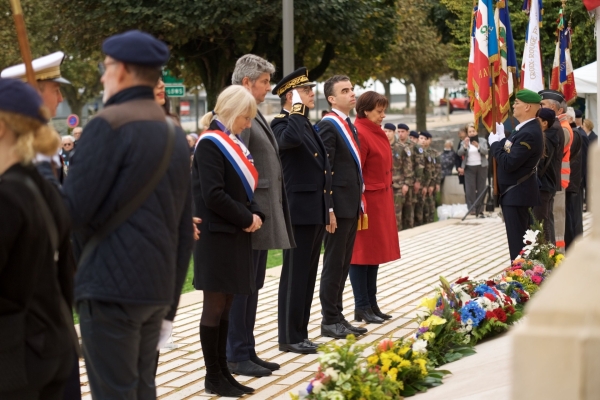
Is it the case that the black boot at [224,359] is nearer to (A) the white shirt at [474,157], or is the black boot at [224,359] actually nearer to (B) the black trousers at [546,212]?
(B) the black trousers at [546,212]

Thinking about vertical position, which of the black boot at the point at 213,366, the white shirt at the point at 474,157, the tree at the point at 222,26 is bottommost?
the black boot at the point at 213,366

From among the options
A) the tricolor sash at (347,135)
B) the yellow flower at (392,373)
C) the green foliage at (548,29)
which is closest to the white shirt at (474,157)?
the green foliage at (548,29)

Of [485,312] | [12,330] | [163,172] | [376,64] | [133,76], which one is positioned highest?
[376,64]

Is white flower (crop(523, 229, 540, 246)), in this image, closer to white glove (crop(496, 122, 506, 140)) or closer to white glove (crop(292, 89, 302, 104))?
white glove (crop(496, 122, 506, 140))

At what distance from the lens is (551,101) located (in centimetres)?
1115

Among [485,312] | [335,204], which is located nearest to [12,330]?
[485,312]

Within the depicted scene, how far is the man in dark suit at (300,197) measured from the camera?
7.56 m

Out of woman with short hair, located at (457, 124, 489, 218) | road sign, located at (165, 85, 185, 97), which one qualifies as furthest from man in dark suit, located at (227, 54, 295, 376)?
road sign, located at (165, 85, 185, 97)

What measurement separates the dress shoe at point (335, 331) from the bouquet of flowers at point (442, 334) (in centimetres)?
132

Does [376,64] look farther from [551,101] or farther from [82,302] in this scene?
[82,302]

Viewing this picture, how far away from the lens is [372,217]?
9.04 metres

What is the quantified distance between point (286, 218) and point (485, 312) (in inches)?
62.0

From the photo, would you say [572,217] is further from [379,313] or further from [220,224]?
[220,224]

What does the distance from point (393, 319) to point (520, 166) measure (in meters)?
1.89
